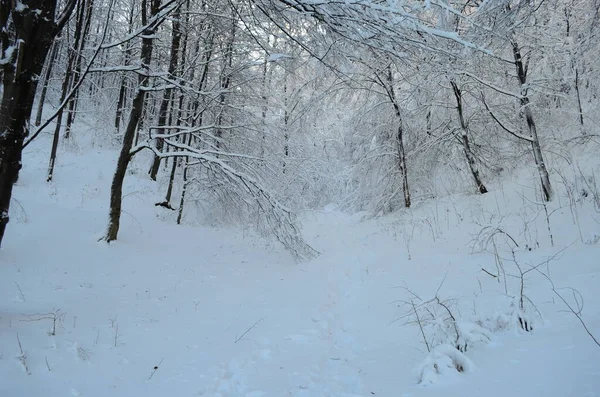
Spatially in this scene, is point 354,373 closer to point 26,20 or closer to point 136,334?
point 136,334

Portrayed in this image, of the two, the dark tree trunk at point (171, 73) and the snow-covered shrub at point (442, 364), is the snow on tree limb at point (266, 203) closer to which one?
the dark tree trunk at point (171, 73)

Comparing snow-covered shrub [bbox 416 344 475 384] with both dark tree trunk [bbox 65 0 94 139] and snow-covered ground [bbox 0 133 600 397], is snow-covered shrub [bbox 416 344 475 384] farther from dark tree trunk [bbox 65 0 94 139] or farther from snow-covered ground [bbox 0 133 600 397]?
dark tree trunk [bbox 65 0 94 139]

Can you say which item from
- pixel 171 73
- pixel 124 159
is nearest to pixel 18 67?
pixel 124 159

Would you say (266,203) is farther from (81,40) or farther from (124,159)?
(81,40)

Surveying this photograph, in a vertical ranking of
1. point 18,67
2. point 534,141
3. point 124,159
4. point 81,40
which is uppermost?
point 81,40

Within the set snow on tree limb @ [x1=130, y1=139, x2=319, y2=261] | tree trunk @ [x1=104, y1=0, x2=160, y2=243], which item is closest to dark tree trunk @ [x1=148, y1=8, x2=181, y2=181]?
tree trunk @ [x1=104, y1=0, x2=160, y2=243]

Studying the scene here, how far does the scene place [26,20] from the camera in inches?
115

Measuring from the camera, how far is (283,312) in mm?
4145

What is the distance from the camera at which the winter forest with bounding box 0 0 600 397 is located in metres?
2.31

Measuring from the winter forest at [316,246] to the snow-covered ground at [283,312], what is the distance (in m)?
0.02

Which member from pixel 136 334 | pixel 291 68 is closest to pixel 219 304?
pixel 136 334

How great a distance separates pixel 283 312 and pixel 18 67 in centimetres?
372

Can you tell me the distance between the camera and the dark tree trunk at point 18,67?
293 centimetres

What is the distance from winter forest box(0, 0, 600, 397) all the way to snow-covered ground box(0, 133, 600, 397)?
0.02 meters
